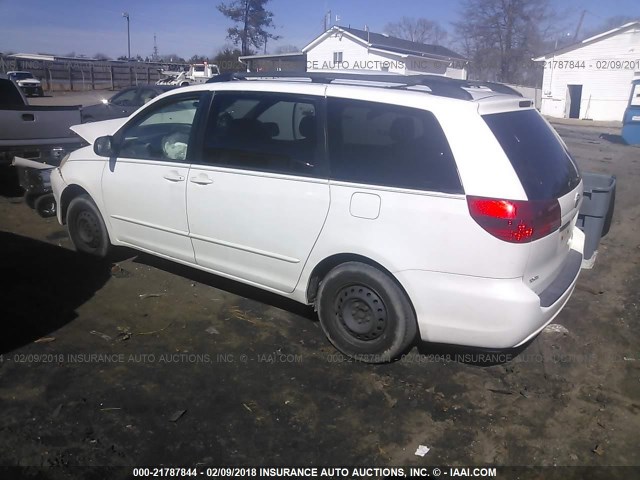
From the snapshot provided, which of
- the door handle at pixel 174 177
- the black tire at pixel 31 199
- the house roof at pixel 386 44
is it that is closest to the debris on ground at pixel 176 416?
the door handle at pixel 174 177

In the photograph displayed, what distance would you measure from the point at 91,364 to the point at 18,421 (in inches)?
26.4

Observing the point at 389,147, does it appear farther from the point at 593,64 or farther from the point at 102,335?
the point at 593,64

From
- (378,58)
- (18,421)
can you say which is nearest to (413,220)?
(18,421)

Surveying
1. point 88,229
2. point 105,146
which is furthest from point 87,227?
point 105,146

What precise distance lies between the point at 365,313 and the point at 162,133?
262 centimetres

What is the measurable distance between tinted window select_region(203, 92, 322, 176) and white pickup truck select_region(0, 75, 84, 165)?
4739mm

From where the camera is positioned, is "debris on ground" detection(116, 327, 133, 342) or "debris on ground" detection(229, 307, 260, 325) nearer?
"debris on ground" detection(116, 327, 133, 342)

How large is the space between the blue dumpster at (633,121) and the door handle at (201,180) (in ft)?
65.7

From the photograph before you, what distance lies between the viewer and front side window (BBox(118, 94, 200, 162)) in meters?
4.56

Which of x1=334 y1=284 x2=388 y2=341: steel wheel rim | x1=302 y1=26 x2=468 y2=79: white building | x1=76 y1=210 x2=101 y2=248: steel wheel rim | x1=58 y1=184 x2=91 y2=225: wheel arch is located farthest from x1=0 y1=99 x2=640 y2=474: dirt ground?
x1=302 y1=26 x2=468 y2=79: white building

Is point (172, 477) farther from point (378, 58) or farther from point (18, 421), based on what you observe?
point (378, 58)

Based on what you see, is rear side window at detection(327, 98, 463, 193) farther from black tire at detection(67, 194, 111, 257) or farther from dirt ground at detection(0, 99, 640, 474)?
black tire at detection(67, 194, 111, 257)

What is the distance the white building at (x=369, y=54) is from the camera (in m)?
38.2

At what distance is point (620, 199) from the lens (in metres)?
9.86
